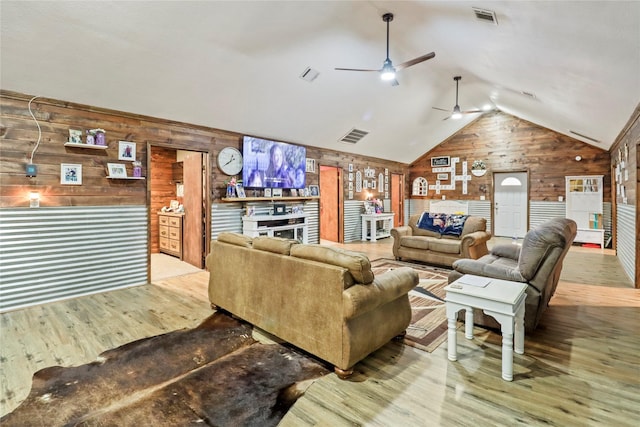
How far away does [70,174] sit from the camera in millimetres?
3965

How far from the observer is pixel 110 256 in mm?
4312

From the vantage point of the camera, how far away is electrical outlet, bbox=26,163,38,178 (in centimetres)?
366

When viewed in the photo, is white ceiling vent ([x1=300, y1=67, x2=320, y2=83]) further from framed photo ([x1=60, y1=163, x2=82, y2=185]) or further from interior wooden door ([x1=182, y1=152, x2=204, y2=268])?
framed photo ([x1=60, y1=163, x2=82, y2=185])

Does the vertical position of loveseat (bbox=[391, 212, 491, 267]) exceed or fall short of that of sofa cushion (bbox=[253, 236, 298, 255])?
it falls short

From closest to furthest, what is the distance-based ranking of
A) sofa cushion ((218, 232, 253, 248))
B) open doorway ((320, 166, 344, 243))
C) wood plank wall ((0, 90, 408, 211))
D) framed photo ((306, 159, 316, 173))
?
sofa cushion ((218, 232, 253, 248)) < wood plank wall ((0, 90, 408, 211)) < framed photo ((306, 159, 316, 173)) < open doorway ((320, 166, 344, 243))

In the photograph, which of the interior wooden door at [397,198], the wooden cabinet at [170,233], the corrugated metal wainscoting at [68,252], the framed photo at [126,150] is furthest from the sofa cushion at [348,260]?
the interior wooden door at [397,198]

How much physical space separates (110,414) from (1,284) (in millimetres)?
2832

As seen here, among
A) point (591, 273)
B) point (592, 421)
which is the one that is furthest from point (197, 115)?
point (591, 273)

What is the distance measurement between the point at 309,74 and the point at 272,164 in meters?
1.98

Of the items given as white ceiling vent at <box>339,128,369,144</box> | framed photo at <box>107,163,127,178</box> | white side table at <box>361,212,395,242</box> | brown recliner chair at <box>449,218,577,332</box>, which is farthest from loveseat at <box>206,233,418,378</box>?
white side table at <box>361,212,395,242</box>

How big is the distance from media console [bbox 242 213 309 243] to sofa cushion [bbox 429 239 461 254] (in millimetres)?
2605

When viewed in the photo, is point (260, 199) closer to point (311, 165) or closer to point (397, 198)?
point (311, 165)

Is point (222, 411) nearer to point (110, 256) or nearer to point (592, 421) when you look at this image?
point (592, 421)

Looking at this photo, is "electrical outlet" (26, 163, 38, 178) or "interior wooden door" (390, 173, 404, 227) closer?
"electrical outlet" (26, 163, 38, 178)
